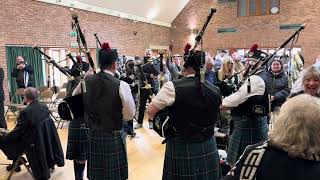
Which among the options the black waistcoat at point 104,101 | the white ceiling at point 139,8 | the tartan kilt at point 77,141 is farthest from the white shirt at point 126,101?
the white ceiling at point 139,8

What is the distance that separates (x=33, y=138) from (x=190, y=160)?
1.86 meters

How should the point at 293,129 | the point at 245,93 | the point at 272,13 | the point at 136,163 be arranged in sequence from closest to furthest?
the point at 293,129, the point at 245,93, the point at 136,163, the point at 272,13

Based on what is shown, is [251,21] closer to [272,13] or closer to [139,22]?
[272,13]

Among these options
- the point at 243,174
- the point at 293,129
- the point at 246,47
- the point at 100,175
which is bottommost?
the point at 100,175

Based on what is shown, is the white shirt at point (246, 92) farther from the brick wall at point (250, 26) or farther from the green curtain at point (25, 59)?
the brick wall at point (250, 26)

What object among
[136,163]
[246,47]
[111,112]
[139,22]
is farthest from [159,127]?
[246,47]

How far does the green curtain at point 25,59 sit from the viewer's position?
22.3ft

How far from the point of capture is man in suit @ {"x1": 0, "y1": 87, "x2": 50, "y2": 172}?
310 centimetres

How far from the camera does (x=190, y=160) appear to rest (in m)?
2.01

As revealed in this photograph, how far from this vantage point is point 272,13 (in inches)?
434

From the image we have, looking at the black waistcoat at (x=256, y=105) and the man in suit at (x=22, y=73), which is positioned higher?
the man in suit at (x=22, y=73)

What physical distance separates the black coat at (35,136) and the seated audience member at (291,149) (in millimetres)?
2505

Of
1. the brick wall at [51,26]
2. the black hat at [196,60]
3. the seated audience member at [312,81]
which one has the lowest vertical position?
the seated audience member at [312,81]

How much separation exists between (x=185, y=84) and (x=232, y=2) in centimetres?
1061
